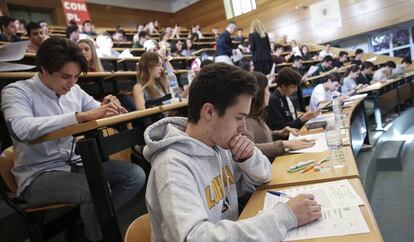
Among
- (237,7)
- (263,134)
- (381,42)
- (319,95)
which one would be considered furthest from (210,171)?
(237,7)

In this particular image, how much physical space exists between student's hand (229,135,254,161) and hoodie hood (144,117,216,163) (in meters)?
0.09

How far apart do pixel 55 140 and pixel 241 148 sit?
3.30 ft

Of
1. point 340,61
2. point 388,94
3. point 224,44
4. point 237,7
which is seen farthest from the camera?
point 237,7

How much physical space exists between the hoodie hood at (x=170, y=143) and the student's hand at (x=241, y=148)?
0.09 meters

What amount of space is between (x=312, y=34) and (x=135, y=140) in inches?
400

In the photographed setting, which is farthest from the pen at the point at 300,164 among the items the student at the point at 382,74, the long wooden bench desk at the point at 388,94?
the student at the point at 382,74

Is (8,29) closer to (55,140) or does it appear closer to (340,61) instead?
(55,140)

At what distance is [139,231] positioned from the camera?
0.90 m

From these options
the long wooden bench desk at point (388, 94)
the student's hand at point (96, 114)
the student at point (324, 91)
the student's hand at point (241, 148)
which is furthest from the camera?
the long wooden bench desk at point (388, 94)

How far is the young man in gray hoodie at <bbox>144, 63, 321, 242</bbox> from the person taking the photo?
705 millimetres

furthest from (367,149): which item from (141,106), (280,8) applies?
(280,8)

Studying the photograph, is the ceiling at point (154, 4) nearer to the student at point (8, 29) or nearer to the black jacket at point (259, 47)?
the student at point (8, 29)

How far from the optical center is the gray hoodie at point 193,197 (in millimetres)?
694

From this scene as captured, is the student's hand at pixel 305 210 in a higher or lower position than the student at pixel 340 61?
lower
